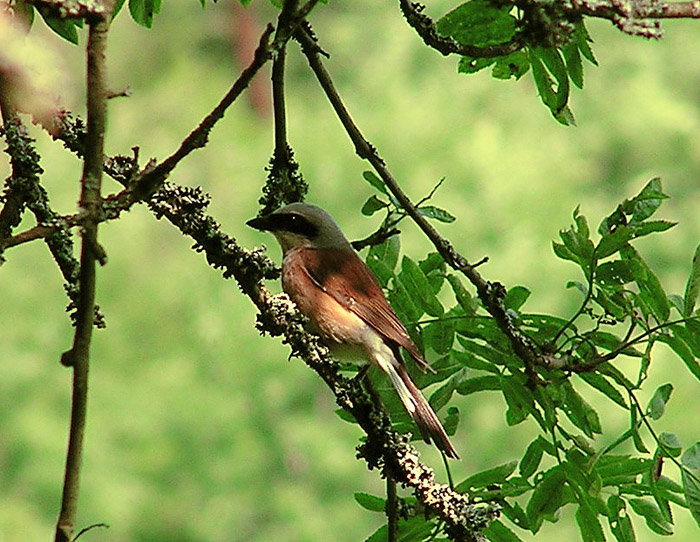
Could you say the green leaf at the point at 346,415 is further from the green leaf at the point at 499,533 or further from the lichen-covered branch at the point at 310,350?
the green leaf at the point at 499,533

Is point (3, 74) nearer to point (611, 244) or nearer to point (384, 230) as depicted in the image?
point (611, 244)

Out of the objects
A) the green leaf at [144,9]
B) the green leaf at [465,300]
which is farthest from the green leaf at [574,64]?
the green leaf at [144,9]

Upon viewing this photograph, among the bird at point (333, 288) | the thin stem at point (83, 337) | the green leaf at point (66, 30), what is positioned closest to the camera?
the thin stem at point (83, 337)

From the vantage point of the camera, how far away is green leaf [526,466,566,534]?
1.88m

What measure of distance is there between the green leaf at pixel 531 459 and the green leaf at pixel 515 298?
0.84ft

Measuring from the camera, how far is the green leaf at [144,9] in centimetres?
209

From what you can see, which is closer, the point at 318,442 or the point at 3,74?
the point at 3,74

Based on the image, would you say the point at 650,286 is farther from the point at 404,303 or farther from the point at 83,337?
the point at 83,337

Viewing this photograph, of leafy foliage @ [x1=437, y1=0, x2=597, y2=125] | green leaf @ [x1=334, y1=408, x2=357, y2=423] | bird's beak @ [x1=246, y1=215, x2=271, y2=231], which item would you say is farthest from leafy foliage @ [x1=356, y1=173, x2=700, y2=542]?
bird's beak @ [x1=246, y1=215, x2=271, y2=231]

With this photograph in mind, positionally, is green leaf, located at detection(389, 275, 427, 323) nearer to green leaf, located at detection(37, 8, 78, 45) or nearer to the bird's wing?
the bird's wing

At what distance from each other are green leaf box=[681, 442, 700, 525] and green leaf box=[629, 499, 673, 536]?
137 mm

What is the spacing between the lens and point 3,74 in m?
0.76

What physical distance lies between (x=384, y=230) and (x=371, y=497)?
562 mm

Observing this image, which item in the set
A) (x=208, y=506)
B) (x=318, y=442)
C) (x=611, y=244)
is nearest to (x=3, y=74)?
(x=611, y=244)
